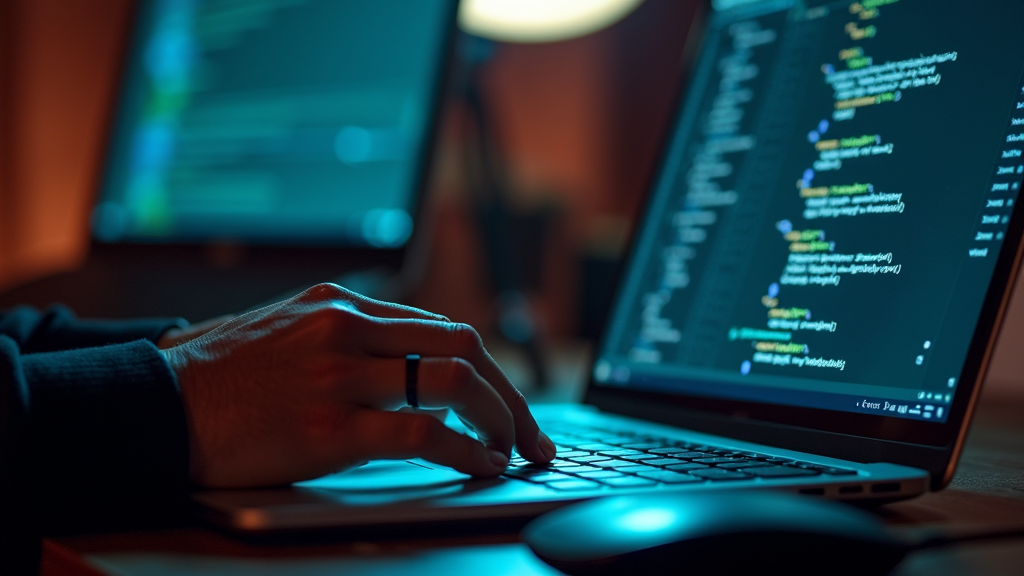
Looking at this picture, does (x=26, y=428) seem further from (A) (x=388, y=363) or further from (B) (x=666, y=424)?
(B) (x=666, y=424)

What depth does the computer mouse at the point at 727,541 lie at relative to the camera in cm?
31

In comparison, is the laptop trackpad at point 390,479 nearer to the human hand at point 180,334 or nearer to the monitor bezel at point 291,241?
the human hand at point 180,334

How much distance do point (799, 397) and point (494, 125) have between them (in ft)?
3.04

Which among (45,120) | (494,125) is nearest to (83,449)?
(494,125)

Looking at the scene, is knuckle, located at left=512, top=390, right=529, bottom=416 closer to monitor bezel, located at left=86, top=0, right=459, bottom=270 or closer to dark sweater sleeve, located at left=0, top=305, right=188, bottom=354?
dark sweater sleeve, located at left=0, top=305, right=188, bottom=354

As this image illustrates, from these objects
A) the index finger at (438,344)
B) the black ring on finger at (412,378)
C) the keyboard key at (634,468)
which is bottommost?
the keyboard key at (634,468)

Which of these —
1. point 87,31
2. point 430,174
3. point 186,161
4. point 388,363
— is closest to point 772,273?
point 388,363

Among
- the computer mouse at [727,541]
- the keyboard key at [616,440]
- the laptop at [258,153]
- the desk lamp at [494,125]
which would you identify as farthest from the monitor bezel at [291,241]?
the computer mouse at [727,541]

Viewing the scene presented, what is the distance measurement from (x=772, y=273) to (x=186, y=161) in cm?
90

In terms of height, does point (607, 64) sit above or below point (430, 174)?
above

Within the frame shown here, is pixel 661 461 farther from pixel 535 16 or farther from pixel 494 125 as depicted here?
pixel 535 16

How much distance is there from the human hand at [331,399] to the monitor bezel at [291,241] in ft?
1.56

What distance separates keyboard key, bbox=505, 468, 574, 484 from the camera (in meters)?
0.45

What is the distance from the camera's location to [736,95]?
763mm
